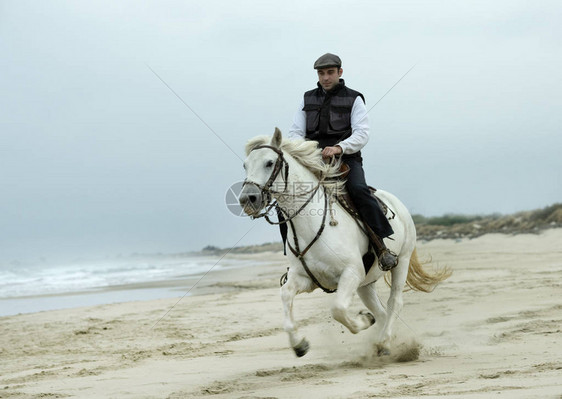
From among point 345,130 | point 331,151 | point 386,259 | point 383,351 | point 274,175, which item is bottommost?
point 383,351

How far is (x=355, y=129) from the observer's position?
23.7ft

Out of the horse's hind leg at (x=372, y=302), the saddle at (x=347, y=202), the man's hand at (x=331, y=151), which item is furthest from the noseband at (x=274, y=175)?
the horse's hind leg at (x=372, y=302)

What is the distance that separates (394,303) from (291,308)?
203 cm

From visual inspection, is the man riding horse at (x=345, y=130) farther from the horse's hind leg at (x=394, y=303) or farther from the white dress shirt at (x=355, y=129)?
the horse's hind leg at (x=394, y=303)

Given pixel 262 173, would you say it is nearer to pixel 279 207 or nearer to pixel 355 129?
pixel 279 207

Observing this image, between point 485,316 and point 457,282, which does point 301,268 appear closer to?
point 485,316

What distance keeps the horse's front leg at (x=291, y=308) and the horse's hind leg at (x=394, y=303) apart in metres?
1.43

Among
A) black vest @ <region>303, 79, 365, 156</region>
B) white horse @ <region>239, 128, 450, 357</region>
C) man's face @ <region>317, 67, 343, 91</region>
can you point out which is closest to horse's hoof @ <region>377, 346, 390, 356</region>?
white horse @ <region>239, 128, 450, 357</region>

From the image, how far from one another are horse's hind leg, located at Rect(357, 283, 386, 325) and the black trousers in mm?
1102

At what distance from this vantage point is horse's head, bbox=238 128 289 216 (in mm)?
5824

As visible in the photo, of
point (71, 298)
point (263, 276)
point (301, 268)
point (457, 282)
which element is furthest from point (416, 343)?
point (263, 276)

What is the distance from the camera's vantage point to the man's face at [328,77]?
7.27m

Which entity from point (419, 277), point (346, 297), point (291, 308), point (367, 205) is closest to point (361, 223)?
point (367, 205)

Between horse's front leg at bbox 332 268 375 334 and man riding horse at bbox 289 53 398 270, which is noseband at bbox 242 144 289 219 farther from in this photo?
horse's front leg at bbox 332 268 375 334
